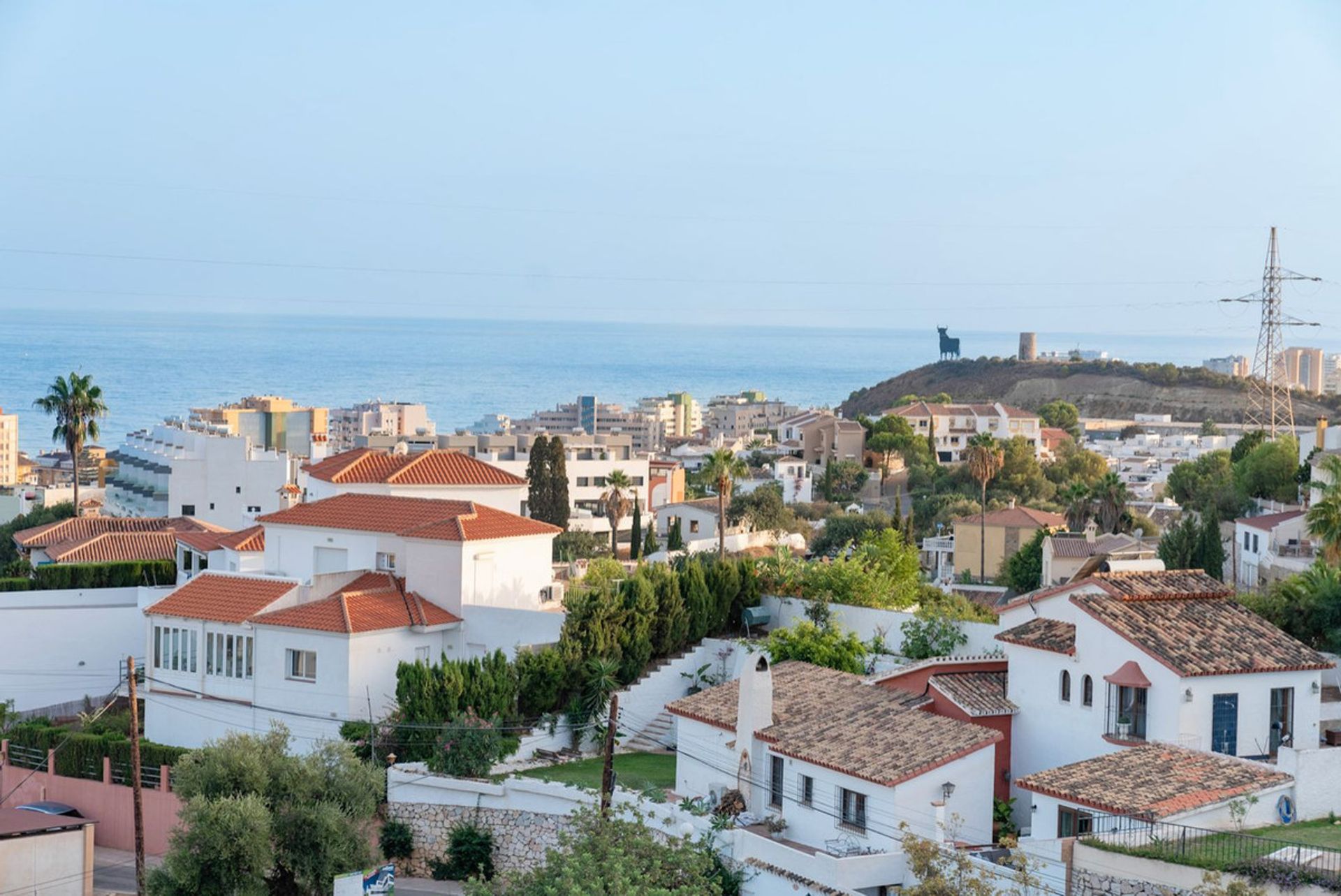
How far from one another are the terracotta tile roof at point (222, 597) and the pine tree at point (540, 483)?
76.2 ft

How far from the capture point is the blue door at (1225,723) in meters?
21.6

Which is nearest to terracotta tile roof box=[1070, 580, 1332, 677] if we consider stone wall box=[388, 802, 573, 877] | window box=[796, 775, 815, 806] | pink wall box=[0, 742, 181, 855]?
window box=[796, 775, 815, 806]

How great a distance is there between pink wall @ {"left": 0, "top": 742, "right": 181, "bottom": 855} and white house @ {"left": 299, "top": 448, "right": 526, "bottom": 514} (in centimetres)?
944

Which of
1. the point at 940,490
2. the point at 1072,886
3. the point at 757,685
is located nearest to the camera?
the point at 1072,886

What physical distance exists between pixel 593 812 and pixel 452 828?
4961mm

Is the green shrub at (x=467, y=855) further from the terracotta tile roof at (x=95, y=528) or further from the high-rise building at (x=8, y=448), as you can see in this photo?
the high-rise building at (x=8, y=448)

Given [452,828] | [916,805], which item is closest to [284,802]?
[452,828]

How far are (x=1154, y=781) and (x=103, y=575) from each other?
28615 mm

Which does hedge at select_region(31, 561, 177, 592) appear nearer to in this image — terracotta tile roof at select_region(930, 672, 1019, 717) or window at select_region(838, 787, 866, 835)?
terracotta tile roof at select_region(930, 672, 1019, 717)

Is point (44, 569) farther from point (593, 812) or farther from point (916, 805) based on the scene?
point (916, 805)

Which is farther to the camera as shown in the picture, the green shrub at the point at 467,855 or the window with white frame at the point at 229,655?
the window with white frame at the point at 229,655

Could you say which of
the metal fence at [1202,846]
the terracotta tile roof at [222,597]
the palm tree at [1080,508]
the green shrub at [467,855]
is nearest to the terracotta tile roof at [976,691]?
the metal fence at [1202,846]

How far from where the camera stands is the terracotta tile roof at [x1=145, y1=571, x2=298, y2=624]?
1220 inches

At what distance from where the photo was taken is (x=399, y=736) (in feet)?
91.4
